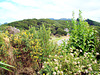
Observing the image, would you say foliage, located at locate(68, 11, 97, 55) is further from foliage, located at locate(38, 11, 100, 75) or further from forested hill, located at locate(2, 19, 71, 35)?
forested hill, located at locate(2, 19, 71, 35)

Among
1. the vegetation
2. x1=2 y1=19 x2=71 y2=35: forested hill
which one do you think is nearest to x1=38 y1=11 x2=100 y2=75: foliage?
the vegetation

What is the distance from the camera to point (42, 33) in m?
4.12

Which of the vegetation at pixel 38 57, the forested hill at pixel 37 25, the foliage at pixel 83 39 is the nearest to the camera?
the vegetation at pixel 38 57

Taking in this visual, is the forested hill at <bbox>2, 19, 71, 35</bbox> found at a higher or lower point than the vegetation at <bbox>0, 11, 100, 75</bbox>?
higher

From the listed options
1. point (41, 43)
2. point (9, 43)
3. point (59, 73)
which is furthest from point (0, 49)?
point (59, 73)

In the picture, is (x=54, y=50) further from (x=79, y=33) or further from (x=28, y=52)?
(x=79, y=33)

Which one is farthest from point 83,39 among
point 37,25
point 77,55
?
point 37,25

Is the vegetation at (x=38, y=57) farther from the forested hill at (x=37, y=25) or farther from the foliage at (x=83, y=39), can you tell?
the forested hill at (x=37, y=25)

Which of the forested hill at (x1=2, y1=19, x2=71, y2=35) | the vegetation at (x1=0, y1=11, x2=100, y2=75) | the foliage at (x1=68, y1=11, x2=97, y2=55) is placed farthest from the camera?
the forested hill at (x1=2, y1=19, x2=71, y2=35)

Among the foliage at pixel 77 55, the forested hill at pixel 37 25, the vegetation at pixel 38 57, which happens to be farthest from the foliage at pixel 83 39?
the forested hill at pixel 37 25

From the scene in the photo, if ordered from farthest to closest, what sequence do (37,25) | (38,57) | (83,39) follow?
(37,25) → (83,39) → (38,57)

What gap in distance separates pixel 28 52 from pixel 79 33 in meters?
2.53

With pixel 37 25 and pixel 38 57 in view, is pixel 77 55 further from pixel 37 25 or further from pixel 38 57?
pixel 37 25

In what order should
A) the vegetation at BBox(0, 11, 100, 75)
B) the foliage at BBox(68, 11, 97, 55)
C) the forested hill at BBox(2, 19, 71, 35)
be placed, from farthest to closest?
the forested hill at BBox(2, 19, 71, 35), the foliage at BBox(68, 11, 97, 55), the vegetation at BBox(0, 11, 100, 75)
